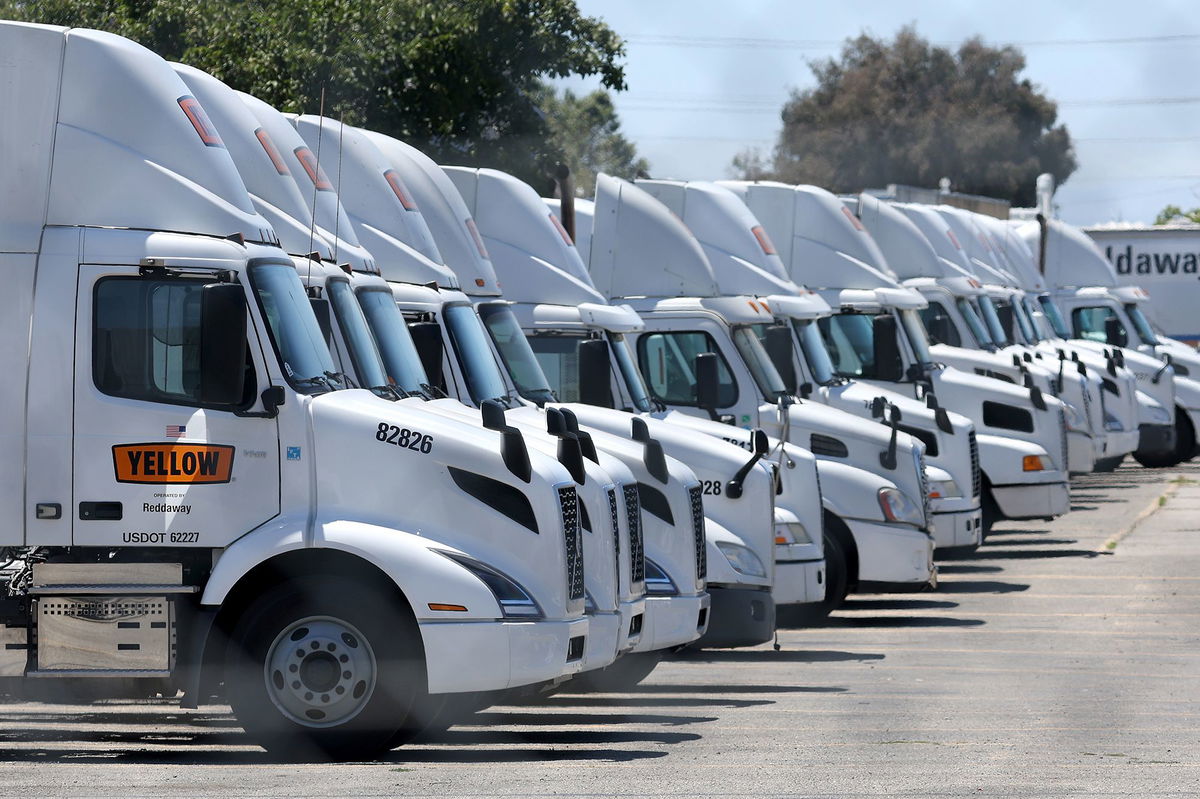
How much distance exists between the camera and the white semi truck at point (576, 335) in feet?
49.7

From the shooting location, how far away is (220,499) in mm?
10172

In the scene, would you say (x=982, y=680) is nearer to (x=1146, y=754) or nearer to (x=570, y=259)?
(x=1146, y=754)

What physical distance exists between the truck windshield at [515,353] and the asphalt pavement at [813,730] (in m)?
2.01

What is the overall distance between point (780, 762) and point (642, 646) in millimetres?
1966

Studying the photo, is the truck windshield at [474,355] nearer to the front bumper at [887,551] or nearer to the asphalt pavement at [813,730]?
the asphalt pavement at [813,730]

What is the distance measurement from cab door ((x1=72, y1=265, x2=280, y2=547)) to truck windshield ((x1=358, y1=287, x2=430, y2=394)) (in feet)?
5.23

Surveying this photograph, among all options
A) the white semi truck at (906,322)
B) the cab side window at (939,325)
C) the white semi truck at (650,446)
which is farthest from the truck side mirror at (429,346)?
the cab side window at (939,325)

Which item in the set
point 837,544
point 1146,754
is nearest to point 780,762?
point 1146,754

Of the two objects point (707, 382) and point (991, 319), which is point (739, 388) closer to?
point (707, 382)

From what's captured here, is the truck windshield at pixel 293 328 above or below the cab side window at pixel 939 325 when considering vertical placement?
below

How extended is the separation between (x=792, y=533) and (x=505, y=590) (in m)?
5.54

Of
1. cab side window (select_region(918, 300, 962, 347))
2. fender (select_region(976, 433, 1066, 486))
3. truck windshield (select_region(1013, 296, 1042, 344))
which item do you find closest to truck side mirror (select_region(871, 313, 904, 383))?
fender (select_region(976, 433, 1066, 486))

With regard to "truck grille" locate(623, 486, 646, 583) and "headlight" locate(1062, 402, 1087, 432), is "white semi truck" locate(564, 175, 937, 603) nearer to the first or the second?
"truck grille" locate(623, 486, 646, 583)

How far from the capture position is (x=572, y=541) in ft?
34.3
